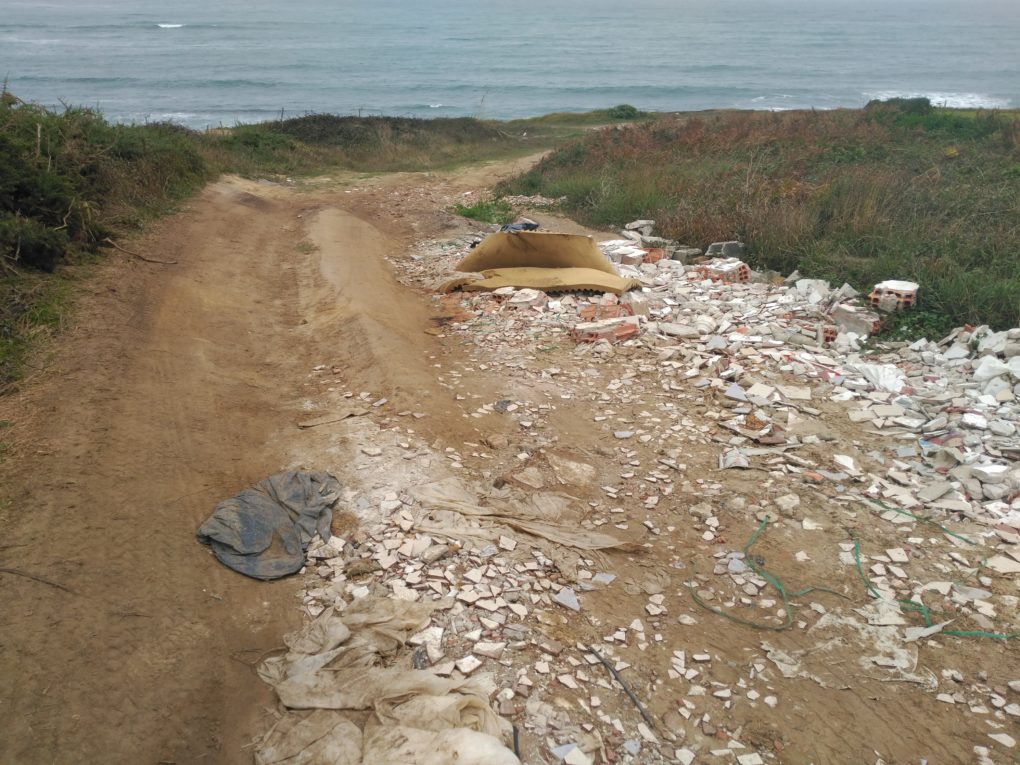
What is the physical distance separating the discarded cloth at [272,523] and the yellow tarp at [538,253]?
17.5 ft

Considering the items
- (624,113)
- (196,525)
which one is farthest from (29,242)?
(624,113)

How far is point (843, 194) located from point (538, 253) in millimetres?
Answer: 4678

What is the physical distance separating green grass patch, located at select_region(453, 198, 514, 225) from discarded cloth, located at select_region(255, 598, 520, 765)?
9.93 metres

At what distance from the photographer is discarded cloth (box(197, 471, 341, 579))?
4.26 meters

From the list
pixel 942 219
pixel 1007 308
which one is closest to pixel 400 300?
pixel 1007 308

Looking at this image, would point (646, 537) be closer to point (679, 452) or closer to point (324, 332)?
point (679, 452)

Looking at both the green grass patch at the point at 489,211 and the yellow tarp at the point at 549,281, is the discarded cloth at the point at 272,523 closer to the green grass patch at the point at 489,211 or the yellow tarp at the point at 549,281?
the yellow tarp at the point at 549,281

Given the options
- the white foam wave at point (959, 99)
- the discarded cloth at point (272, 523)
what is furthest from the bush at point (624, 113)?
the discarded cloth at point (272, 523)

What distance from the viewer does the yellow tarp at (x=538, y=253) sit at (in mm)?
9367

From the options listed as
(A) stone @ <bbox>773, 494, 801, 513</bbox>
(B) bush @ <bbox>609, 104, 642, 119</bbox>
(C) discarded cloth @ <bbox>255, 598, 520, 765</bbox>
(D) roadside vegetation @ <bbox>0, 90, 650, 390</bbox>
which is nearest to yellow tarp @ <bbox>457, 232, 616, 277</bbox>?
(D) roadside vegetation @ <bbox>0, 90, 650, 390</bbox>

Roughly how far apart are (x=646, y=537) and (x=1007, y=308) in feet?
17.1

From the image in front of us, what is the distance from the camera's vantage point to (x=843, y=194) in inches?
406

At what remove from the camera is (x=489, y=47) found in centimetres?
7256

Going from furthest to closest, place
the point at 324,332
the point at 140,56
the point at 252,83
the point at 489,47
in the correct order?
the point at 489,47, the point at 140,56, the point at 252,83, the point at 324,332
